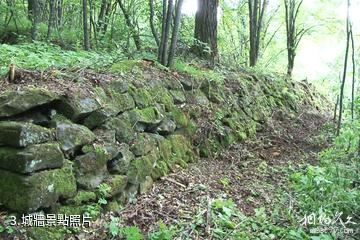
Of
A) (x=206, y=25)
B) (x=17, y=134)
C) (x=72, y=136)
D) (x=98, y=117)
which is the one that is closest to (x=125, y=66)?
(x=98, y=117)

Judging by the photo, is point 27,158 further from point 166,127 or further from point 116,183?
point 166,127

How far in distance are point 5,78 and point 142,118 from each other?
1.79m

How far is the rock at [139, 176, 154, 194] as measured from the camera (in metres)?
4.52

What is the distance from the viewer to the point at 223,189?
201 inches

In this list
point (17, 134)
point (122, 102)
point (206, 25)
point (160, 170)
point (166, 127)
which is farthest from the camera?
point (206, 25)

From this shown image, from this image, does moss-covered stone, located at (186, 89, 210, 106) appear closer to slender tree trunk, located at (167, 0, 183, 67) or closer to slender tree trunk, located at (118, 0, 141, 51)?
slender tree trunk, located at (167, 0, 183, 67)

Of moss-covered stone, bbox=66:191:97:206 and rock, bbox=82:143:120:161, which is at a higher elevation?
rock, bbox=82:143:120:161

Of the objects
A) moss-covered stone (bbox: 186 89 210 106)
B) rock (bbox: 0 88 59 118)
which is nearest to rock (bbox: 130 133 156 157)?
rock (bbox: 0 88 59 118)

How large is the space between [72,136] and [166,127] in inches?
81.9

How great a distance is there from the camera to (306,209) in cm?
462

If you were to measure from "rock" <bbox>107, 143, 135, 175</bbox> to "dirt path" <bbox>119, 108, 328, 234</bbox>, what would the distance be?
0.42m

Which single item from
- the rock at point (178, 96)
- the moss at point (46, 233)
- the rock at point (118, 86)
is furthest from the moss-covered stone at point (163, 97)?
the moss at point (46, 233)

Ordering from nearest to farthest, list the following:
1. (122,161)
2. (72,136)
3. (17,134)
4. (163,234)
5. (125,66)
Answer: (17,134) < (163,234) < (72,136) < (122,161) < (125,66)

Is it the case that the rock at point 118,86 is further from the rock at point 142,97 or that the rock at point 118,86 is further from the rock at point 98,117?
the rock at point 98,117
